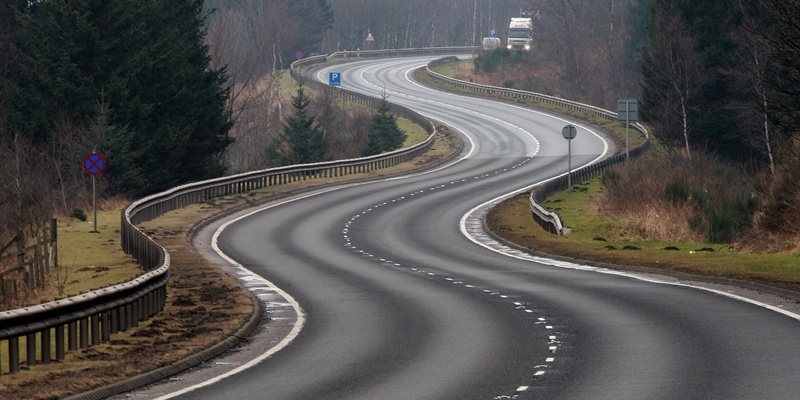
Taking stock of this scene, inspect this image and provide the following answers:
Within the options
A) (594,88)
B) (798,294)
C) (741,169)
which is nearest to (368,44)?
(594,88)

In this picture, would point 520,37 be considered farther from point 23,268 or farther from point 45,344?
point 45,344

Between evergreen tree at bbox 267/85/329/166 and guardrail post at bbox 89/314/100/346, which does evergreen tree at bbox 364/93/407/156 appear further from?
guardrail post at bbox 89/314/100/346

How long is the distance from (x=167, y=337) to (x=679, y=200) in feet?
84.6

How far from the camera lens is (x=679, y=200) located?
1591 inches

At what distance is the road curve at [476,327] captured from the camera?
14.3 metres

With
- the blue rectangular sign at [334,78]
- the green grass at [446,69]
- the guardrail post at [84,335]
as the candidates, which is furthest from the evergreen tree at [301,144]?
the guardrail post at [84,335]

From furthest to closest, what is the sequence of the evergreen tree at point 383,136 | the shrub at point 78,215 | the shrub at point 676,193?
the evergreen tree at point 383,136
the shrub at point 676,193
the shrub at point 78,215

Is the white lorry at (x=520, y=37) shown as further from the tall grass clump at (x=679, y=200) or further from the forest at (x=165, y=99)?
the tall grass clump at (x=679, y=200)

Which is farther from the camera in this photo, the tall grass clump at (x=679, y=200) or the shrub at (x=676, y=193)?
the shrub at (x=676, y=193)

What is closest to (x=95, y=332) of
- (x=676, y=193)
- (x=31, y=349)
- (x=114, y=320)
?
(x=114, y=320)

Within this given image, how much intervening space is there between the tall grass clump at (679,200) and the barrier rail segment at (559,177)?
93.2 inches

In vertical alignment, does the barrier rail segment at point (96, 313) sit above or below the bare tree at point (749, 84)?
below

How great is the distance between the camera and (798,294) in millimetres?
22219

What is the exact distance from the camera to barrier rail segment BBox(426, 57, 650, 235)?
4094 centimetres
